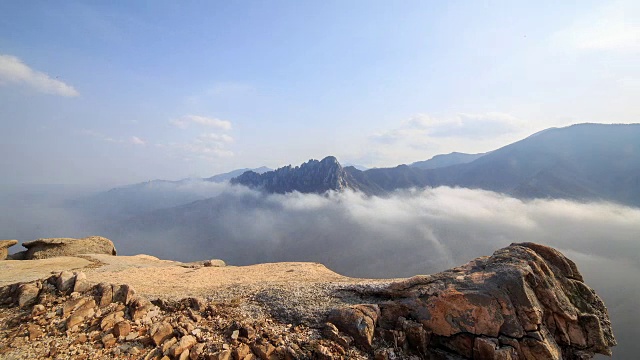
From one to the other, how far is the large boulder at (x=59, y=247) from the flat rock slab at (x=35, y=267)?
581 centimetres

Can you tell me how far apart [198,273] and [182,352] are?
64.9 ft

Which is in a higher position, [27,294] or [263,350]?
[27,294]

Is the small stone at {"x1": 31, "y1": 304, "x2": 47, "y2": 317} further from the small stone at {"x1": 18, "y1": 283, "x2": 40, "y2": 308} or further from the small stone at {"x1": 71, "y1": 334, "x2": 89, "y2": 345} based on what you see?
the small stone at {"x1": 71, "y1": 334, "x2": 89, "y2": 345}

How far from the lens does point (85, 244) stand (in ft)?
131

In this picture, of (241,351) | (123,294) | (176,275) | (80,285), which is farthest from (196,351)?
(176,275)

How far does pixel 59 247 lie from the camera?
37969mm

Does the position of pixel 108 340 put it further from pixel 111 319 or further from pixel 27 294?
pixel 27 294

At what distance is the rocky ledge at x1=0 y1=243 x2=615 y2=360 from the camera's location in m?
12.3

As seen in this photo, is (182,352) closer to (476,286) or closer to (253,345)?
(253,345)

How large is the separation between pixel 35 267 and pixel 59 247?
409 inches

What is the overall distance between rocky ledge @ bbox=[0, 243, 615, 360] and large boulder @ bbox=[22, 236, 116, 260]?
26.4 meters


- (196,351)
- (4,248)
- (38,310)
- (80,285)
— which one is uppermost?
(80,285)

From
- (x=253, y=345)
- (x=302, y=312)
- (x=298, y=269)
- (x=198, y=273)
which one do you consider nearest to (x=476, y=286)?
(x=302, y=312)

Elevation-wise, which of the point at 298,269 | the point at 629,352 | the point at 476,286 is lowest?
the point at 629,352
